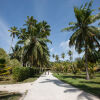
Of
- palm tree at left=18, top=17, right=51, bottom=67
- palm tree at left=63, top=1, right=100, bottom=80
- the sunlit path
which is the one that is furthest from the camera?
palm tree at left=18, top=17, right=51, bottom=67

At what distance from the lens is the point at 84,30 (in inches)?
551

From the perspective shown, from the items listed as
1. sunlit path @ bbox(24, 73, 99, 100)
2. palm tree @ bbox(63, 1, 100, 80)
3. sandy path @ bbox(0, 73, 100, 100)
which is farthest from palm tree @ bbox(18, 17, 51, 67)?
sunlit path @ bbox(24, 73, 99, 100)

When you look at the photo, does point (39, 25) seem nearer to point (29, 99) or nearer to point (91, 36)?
point (91, 36)

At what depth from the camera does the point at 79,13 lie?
13719 mm

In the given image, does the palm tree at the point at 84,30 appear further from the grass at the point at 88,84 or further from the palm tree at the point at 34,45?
the palm tree at the point at 34,45

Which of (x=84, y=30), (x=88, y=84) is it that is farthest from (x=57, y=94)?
(x=84, y=30)

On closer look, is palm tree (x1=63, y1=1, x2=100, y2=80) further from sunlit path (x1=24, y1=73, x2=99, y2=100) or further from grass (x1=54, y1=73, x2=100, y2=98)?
sunlit path (x1=24, y1=73, x2=99, y2=100)

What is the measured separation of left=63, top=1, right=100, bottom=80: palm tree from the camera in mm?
13366

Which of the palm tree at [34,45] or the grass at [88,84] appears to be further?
the palm tree at [34,45]

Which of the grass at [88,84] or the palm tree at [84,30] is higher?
the palm tree at [84,30]

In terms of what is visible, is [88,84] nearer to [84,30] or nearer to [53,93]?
[53,93]

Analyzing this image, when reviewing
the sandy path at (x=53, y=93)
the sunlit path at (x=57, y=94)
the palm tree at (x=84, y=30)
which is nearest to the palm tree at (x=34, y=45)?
the palm tree at (x=84, y=30)

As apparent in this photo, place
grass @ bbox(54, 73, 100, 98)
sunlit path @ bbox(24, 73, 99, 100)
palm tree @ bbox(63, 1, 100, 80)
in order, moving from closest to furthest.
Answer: sunlit path @ bbox(24, 73, 99, 100), grass @ bbox(54, 73, 100, 98), palm tree @ bbox(63, 1, 100, 80)

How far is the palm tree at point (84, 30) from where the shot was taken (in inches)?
526
